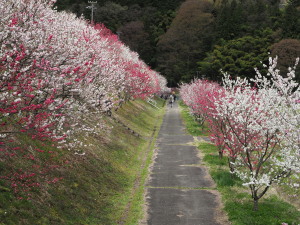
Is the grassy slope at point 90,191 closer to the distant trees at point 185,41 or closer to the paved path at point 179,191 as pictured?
the paved path at point 179,191

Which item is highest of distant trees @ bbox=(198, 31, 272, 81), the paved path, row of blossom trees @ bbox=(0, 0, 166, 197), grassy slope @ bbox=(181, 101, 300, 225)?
distant trees @ bbox=(198, 31, 272, 81)

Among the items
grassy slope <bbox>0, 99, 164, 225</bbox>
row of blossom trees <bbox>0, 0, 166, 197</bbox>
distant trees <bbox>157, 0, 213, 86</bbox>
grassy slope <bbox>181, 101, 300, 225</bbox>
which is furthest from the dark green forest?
row of blossom trees <bbox>0, 0, 166, 197</bbox>

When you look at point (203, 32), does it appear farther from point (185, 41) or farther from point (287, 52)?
point (287, 52)

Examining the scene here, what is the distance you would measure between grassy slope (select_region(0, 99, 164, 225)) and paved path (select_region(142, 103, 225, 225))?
70cm

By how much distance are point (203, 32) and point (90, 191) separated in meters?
82.4

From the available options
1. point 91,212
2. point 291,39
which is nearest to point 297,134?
point 91,212

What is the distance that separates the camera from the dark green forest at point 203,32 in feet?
213

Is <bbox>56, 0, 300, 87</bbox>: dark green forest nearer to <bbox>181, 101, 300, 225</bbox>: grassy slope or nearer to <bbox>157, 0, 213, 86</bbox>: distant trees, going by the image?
<bbox>157, 0, 213, 86</bbox>: distant trees

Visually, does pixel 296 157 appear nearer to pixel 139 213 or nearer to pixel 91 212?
pixel 139 213

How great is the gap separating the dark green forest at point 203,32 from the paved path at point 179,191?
4168 cm

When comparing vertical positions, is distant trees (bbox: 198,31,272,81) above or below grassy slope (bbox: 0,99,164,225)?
above

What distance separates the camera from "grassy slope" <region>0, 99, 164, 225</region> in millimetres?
8914

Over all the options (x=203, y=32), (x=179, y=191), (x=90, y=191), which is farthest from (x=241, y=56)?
(x=90, y=191)

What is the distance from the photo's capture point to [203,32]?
293 ft
